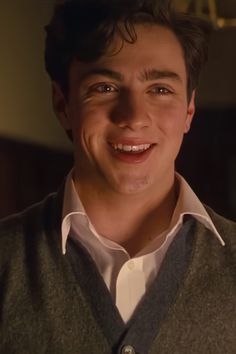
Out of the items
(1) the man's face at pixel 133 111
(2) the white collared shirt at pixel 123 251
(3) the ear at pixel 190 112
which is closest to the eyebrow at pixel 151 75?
(1) the man's face at pixel 133 111

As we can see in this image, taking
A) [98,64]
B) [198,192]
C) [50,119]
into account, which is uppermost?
[98,64]

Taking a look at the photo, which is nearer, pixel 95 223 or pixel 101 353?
pixel 101 353

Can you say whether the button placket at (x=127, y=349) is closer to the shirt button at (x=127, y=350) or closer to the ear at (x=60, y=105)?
the shirt button at (x=127, y=350)

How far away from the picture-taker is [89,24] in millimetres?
833

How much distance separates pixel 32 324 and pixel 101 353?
0.36 feet

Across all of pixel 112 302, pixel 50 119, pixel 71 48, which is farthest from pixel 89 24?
pixel 112 302

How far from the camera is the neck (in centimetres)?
88

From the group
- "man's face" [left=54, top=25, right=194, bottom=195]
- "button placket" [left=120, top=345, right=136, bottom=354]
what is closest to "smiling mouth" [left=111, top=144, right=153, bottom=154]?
"man's face" [left=54, top=25, right=194, bottom=195]

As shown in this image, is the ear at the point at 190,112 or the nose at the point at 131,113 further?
the ear at the point at 190,112

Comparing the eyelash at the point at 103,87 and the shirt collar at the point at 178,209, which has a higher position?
the eyelash at the point at 103,87

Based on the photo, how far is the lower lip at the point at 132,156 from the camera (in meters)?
0.81

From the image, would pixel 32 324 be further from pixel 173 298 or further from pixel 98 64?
pixel 98 64

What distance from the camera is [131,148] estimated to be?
2.67 feet

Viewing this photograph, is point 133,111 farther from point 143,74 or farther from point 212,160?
point 212,160
